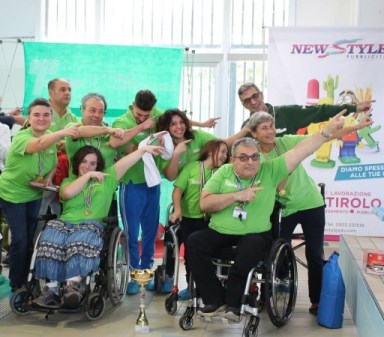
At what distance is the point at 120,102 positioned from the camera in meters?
5.49

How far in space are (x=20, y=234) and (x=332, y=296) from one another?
5.75 ft

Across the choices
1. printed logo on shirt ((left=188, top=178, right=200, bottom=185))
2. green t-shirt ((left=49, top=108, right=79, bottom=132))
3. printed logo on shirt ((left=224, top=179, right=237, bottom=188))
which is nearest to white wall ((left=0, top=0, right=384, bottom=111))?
green t-shirt ((left=49, top=108, right=79, bottom=132))

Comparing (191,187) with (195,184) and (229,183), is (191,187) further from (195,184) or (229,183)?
(229,183)

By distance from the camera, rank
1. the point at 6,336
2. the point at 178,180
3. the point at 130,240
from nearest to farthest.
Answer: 1. the point at 6,336
2. the point at 178,180
3. the point at 130,240

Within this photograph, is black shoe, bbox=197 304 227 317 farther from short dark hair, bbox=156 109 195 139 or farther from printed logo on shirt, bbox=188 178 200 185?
short dark hair, bbox=156 109 195 139

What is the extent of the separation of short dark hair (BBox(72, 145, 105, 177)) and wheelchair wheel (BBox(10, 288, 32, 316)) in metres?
0.71

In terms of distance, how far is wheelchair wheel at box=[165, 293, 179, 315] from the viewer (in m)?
3.43

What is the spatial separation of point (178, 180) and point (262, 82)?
9.72ft

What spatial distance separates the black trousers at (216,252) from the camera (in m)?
3.01

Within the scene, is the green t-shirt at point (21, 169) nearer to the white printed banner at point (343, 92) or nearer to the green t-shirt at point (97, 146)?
the green t-shirt at point (97, 146)

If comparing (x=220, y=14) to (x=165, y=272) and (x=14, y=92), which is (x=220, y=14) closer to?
(x=14, y=92)

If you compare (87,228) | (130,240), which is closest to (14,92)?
(130,240)

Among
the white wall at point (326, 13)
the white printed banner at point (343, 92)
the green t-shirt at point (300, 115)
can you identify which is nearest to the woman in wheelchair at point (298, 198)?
the green t-shirt at point (300, 115)

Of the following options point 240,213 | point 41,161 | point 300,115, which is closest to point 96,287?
point 41,161
